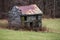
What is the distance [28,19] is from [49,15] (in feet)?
38.7

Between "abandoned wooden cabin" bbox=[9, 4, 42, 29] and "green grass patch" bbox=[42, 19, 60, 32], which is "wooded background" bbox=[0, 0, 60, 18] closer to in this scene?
"green grass patch" bbox=[42, 19, 60, 32]

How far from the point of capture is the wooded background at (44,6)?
34278mm

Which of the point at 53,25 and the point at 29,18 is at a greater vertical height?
the point at 29,18

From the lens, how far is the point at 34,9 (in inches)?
1003

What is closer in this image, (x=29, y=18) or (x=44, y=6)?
(x=29, y=18)

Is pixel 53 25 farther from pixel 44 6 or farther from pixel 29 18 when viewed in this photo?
pixel 44 6

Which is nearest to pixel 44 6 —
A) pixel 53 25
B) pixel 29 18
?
pixel 53 25

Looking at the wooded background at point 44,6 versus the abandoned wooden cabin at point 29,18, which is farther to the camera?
the wooded background at point 44,6

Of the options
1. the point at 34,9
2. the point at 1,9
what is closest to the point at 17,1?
the point at 1,9

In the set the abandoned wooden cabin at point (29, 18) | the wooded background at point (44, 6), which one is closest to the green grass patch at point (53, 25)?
the abandoned wooden cabin at point (29, 18)

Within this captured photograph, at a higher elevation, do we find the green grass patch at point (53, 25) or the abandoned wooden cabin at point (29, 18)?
the abandoned wooden cabin at point (29, 18)

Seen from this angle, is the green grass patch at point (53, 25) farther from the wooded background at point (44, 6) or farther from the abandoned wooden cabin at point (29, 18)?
the wooded background at point (44, 6)

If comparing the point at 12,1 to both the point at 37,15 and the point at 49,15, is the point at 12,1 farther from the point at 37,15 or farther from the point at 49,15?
the point at 37,15

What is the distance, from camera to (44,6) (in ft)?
121
